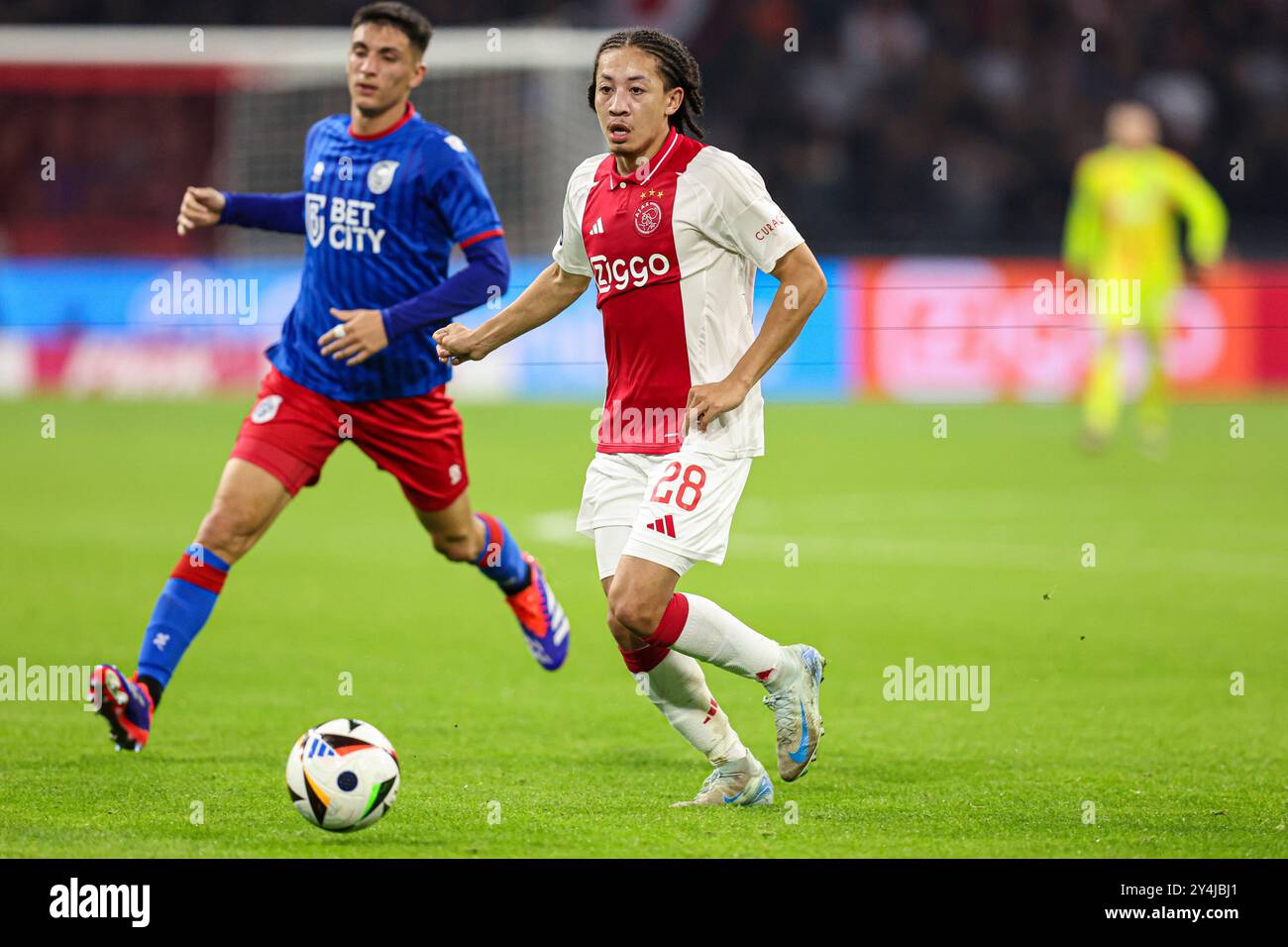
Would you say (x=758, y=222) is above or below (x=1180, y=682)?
above

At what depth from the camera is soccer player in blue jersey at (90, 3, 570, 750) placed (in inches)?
269

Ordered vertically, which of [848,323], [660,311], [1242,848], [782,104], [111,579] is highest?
[782,104]

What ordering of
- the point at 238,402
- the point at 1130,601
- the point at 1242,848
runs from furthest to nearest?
the point at 238,402
the point at 1130,601
the point at 1242,848

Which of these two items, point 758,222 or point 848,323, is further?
point 848,323

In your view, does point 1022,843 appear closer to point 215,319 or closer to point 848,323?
point 848,323

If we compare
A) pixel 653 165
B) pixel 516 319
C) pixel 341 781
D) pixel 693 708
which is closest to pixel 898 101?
pixel 516 319

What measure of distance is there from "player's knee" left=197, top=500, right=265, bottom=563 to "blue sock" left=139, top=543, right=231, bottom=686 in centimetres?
3

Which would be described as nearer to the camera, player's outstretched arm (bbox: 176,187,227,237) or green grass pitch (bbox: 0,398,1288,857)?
green grass pitch (bbox: 0,398,1288,857)

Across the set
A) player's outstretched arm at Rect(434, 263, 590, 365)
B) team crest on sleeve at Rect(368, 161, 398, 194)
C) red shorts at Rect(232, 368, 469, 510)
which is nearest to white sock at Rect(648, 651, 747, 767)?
player's outstretched arm at Rect(434, 263, 590, 365)

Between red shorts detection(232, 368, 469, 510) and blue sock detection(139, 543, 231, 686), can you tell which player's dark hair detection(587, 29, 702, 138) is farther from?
blue sock detection(139, 543, 231, 686)

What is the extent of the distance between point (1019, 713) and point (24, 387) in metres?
17.7

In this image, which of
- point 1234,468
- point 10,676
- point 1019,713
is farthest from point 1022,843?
point 1234,468

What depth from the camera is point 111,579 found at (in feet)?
36.2

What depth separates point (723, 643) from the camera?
5781 millimetres
